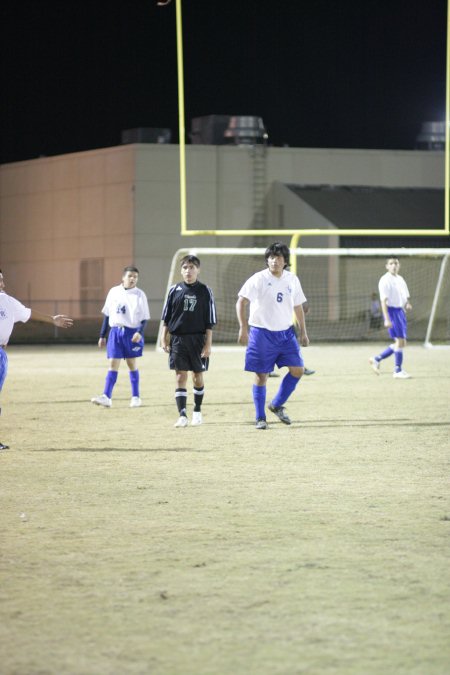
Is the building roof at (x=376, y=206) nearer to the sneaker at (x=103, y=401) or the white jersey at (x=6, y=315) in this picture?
the sneaker at (x=103, y=401)

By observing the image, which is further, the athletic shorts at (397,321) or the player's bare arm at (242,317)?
the athletic shorts at (397,321)

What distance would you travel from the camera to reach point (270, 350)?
12641 millimetres

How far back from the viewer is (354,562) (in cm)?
611

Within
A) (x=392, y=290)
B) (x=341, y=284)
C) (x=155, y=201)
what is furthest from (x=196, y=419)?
(x=155, y=201)

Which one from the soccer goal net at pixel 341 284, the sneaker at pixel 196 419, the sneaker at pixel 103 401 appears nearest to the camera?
the sneaker at pixel 196 419

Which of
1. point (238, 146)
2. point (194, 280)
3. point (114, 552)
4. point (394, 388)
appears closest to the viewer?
point (114, 552)

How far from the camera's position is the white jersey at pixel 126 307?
15.4 m

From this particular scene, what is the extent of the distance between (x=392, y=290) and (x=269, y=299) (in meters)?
7.42

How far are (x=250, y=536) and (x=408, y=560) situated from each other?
1061mm

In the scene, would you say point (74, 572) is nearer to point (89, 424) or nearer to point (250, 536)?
point (250, 536)

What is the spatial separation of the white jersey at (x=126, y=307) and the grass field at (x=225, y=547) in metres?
2.12

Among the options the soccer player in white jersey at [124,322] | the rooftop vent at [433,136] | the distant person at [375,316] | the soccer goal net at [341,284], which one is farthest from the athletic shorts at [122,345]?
the rooftop vent at [433,136]

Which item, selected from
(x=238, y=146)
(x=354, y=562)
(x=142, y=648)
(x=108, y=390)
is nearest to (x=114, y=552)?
(x=354, y=562)

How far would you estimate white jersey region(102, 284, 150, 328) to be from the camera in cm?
1541
